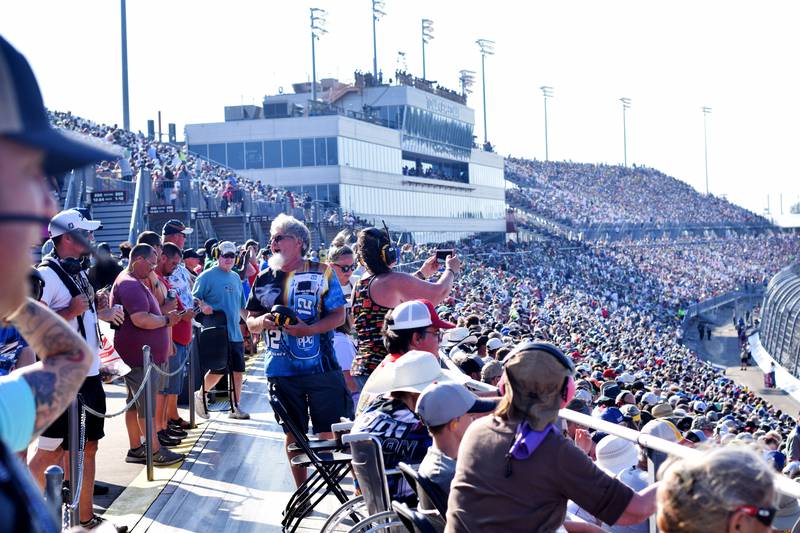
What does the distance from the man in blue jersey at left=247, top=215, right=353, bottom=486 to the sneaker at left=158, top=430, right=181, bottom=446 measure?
2.47 meters

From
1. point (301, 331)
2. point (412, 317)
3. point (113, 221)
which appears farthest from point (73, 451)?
point (113, 221)

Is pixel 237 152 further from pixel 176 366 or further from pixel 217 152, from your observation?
pixel 176 366

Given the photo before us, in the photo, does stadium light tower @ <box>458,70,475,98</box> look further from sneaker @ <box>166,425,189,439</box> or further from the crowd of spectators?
sneaker @ <box>166,425,189,439</box>

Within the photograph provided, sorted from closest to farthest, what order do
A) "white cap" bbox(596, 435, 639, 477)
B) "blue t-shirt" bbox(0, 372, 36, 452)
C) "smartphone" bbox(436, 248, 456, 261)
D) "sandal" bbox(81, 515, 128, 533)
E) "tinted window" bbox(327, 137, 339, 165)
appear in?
"blue t-shirt" bbox(0, 372, 36, 452) < "white cap" bbox(596, 435, 639, 477) < "sandal" bbox(81, 515, 128, 533) < "smartphone" bbox(436, 248, 456, 261) < "tinted window" bbox(327, 137, 339, 165)

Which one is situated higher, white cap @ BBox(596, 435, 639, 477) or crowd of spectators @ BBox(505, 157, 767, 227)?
crowd of spectators @ BBox(505, 157, 767, 227)

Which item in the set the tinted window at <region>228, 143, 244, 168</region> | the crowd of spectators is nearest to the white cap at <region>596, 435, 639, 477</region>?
the tinted window at <region>228, 143, 244, 168</region>

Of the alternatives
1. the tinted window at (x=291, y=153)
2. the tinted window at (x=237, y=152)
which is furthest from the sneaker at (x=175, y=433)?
the tinted window at (x=237, y=152)

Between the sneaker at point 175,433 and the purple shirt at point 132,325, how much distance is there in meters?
1.34

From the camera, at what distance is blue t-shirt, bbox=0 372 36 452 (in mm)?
1875

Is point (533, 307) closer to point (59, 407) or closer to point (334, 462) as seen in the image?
point (334, 462)

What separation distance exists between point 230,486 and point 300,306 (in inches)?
70.1

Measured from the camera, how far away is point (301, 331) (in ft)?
21.8

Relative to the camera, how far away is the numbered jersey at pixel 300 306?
674cm

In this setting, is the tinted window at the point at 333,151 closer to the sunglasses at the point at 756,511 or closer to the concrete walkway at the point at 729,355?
the concrete walkway at the point at 729,355
